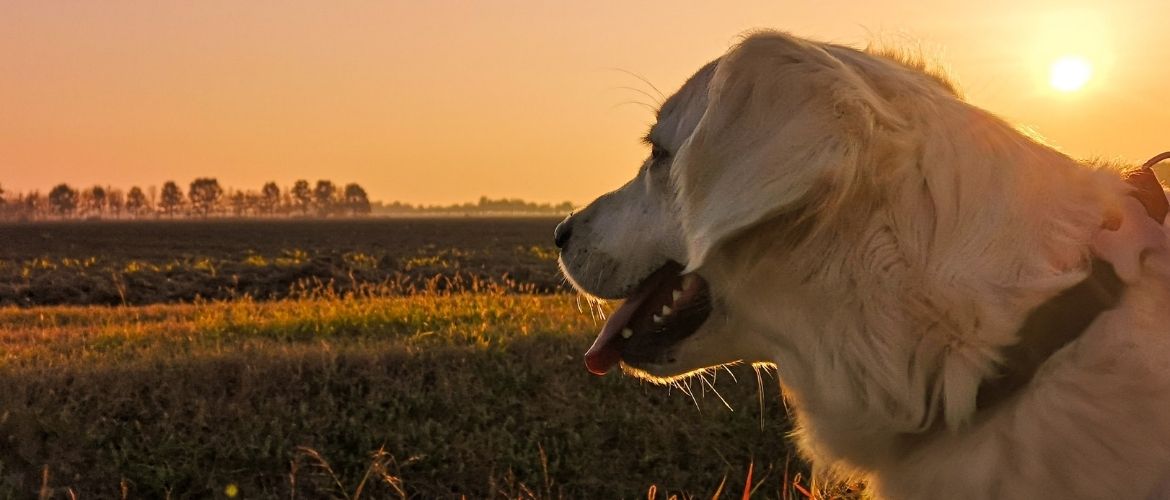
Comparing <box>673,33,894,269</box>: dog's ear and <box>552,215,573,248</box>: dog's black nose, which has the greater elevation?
<box>673,33,894,269</box>: dog's ear

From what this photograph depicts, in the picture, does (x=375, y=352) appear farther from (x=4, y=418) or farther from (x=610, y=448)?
(x=4, y=418)

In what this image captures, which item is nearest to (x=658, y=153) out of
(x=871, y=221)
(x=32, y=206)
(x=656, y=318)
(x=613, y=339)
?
(x=656, y=318)

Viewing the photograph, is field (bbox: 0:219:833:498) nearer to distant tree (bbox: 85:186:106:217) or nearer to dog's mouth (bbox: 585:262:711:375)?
dog's mouth (bbox: 585:262:711:375)

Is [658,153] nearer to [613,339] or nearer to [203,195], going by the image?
[613,339]

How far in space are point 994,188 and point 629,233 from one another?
3.54 feet

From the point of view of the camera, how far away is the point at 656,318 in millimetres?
2531

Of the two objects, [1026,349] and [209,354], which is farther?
[209,354]

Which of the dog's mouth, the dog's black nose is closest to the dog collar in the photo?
the dog's mouth

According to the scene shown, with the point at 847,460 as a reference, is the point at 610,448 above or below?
below

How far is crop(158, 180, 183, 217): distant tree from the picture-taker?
161250mm

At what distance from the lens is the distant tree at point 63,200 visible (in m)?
146

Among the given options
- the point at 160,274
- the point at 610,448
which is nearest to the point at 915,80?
the point at 610,448

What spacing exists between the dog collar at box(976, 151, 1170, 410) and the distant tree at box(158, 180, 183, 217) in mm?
177028

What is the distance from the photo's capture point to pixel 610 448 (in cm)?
617
